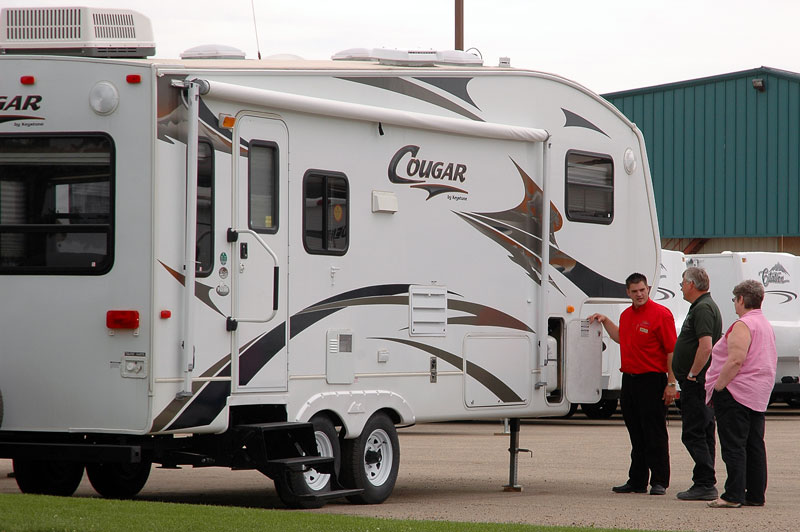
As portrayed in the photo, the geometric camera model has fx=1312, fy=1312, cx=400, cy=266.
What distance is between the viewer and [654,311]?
11.9 m

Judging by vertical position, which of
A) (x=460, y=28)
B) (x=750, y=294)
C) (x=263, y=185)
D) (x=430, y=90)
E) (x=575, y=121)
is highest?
(x=460, y=28)

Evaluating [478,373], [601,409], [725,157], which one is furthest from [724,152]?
[478,373]

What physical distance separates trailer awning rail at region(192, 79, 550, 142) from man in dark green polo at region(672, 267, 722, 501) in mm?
2055

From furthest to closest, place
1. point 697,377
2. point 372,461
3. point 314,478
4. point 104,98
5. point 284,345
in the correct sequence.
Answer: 1. point 697,377
2. point 372,461
3. point 314,478
4. point 284,345
5. point 104,98

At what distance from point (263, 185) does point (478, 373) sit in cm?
280

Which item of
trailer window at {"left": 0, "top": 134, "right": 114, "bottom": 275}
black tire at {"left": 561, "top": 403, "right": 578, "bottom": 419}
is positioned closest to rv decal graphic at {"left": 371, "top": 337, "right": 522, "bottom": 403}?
black tire at {"left": 561, "top": 403, "right": 578, "bottom": 419}

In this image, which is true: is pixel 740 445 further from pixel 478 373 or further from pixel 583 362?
pixel 478 373

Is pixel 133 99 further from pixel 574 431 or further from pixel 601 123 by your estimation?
pixel 574 431

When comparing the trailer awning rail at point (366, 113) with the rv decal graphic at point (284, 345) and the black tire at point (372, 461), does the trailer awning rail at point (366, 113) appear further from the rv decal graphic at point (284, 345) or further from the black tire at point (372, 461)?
the black tire at point (372, 461)

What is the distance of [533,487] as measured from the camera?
12.8 m

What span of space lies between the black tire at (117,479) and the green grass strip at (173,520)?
5.34 ft

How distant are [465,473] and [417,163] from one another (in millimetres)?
4254

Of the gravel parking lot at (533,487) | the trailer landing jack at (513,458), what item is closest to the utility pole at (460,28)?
the gravel parking lot at (533,487)

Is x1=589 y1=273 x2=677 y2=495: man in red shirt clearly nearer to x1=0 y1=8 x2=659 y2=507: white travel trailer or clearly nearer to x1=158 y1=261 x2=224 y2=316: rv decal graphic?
x1=0 y1=8 x2=659 y2=507: white travel trailer
